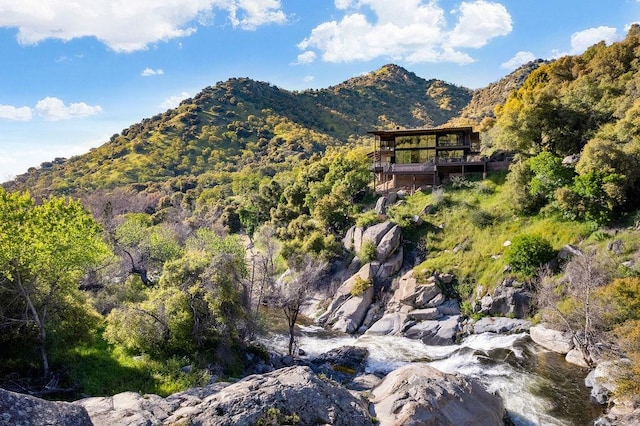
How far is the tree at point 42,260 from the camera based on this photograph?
1878 centimetres

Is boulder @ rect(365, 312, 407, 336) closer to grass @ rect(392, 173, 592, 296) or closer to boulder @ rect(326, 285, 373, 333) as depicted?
boulder @ rect(326, 285, 373, 333)

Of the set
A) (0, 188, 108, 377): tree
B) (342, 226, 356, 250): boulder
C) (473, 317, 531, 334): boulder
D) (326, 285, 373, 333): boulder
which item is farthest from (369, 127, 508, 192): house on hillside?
(0, 188, 108, 377): tree

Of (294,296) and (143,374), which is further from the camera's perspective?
(294,296)

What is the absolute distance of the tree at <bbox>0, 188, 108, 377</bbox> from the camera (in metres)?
18.8

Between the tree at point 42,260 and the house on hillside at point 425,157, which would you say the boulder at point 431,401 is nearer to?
Result: the tree at point 42,260

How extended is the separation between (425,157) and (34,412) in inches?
2061

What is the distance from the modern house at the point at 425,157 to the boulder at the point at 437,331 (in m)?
22.5

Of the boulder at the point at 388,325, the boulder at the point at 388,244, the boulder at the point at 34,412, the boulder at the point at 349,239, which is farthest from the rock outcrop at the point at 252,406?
the boulder at the point at 349,239

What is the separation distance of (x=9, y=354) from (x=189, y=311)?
28.5 feet

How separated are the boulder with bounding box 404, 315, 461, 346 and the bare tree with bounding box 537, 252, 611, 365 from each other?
6572 mm

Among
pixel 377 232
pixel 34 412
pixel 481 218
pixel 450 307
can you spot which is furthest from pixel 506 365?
pixel 34 412

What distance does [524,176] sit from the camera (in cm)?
4012

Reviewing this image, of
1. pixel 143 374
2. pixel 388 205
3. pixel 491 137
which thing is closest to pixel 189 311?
pixel 143 374

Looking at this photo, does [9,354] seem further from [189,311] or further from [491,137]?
[491,137]
